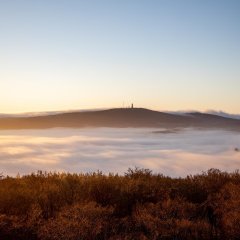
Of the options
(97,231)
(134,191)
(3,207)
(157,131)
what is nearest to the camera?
(97,231)

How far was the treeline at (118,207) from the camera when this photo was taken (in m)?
9.61

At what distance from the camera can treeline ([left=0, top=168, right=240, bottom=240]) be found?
9609 millimetres

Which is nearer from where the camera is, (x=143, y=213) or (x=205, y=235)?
(x=205, y=235)

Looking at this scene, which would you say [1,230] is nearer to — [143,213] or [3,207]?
[3,207]

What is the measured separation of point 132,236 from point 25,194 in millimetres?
3495

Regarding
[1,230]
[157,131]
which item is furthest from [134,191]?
[157,131]

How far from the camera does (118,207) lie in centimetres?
1173

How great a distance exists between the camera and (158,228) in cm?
966

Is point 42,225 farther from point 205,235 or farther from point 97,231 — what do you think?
point 205,235

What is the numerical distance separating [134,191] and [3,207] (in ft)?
10.2

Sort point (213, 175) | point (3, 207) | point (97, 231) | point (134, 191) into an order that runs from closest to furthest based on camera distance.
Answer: point (97, 231) < point (3, 207) < point (134, 191) < point (213, 175)

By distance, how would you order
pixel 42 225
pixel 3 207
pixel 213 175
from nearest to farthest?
pixel 42 225
pixel 3 207
pixel 213 175

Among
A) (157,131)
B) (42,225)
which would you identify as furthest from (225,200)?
(157,131)

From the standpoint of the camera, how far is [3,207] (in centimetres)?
1144
